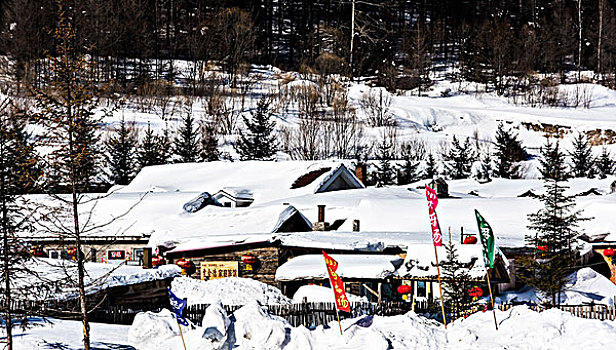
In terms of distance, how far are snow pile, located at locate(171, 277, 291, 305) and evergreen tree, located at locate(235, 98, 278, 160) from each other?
36.1 meters

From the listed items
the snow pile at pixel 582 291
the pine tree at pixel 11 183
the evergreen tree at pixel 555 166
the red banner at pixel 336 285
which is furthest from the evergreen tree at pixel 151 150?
the pine tree at pixel 11 183

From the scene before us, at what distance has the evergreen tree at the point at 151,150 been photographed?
6088 centimetres

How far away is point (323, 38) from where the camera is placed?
93.7 metres

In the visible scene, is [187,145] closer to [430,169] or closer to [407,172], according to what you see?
[407,172]

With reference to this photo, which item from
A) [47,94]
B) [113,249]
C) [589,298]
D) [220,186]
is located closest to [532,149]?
[220,186]

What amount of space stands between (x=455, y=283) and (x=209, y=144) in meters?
43.3

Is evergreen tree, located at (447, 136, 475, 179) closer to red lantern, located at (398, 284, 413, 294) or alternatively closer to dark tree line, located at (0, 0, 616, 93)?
dark tree line, located at (0, 0, 616, 93)

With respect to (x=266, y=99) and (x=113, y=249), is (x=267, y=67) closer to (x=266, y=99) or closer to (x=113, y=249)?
(x=266, y=99)

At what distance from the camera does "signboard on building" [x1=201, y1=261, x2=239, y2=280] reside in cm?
2811

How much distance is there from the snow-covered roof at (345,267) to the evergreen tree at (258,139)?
34986 millimetres

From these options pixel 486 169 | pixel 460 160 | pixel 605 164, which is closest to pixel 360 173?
pixel 460 160

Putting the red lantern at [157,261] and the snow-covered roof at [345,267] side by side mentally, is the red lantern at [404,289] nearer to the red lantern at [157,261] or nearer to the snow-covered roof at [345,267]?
the snow-covered roof at [345,267]

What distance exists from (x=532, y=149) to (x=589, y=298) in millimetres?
38414

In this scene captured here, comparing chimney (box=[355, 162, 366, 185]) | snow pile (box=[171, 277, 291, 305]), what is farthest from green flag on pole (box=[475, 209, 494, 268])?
chimney (box=[355, 162, 366, 185])
